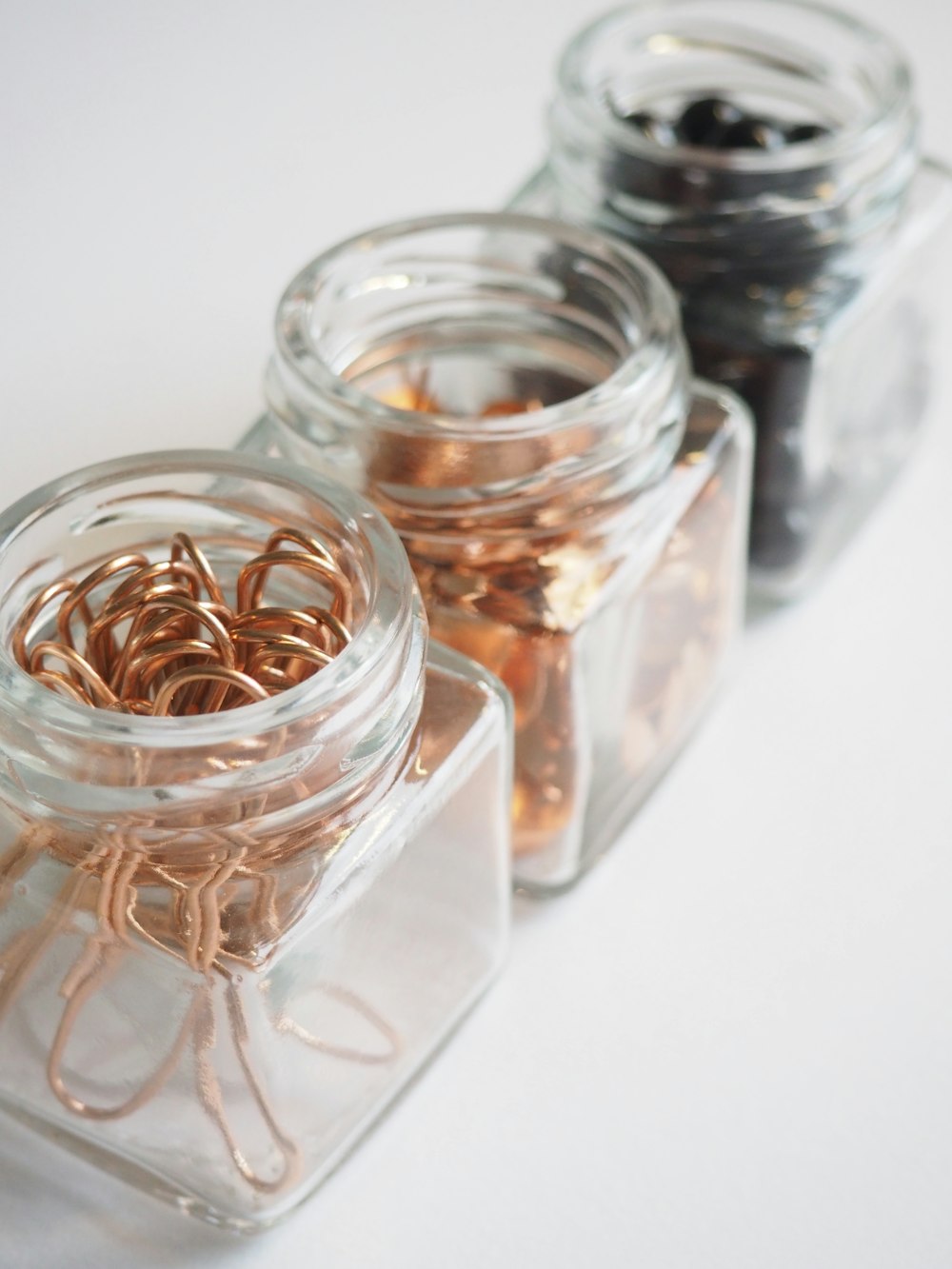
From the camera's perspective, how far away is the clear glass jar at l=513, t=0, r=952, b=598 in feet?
2.12

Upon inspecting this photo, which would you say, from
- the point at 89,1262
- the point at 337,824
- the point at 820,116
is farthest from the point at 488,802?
the point at 820,116

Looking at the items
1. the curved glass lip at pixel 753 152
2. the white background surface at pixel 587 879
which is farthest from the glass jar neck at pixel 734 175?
the white background surface at pixel 587 879

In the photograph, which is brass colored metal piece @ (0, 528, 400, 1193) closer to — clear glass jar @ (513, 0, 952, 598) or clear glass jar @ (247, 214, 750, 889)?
clear glass jar @ (247, 214, 750, 889)

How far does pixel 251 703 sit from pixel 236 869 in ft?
0.16

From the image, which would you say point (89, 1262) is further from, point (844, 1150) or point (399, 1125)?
point (844, 1150)

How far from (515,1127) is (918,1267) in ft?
0.44

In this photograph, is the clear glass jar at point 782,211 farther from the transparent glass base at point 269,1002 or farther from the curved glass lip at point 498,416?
the transparent glass base at point 269,1002

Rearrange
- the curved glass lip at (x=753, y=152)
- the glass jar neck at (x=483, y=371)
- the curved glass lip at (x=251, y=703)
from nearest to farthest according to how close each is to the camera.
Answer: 1. the curved glass lip at (x=251, y=703)
2. the glass jar neck at (x=483, y=371)
3. the curved glass lip at (x=753, y=152)

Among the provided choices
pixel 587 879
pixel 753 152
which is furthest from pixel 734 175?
pixel 587 879

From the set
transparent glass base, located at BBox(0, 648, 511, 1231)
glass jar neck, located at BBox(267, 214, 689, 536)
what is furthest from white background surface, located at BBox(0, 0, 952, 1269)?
glass jar neck, located at BBox(267, 214, 689, 536)

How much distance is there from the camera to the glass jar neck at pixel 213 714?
43 centimetres

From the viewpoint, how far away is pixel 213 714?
0.43 meters

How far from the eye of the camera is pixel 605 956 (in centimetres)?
62

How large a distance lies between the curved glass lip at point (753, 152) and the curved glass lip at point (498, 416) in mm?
61
